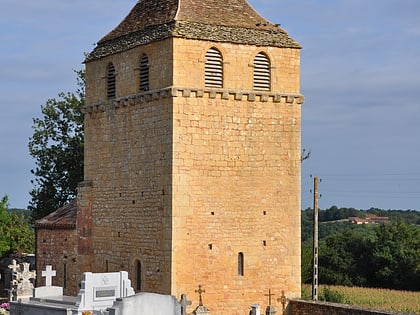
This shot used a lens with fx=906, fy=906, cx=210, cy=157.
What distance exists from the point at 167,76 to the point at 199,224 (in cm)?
424

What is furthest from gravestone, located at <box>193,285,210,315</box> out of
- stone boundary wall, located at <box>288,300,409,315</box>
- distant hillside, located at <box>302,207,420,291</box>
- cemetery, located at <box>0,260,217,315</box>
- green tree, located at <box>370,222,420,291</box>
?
Answer: green tree, located at <box>370,222,420,291</box>

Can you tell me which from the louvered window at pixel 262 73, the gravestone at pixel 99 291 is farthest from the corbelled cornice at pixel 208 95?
the gravestone at pixel 99 291

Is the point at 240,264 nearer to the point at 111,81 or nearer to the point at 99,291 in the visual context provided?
the point at 99,291

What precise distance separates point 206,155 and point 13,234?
2064 centimetres

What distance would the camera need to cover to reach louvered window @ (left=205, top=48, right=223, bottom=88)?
1017 inches

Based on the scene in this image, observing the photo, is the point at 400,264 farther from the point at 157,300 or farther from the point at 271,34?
the point at 157,300

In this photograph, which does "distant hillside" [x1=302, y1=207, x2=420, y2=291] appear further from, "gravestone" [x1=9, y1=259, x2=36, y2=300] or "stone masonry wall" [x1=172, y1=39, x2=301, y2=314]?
"gravestone" [x1=9, y1=259, x2=36, y2=300]

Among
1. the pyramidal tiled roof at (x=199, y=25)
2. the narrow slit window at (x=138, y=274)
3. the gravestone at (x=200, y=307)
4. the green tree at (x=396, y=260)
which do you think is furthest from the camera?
the green tree at (x=396, y=260)

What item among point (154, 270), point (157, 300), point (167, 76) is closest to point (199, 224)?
point (154, 270)

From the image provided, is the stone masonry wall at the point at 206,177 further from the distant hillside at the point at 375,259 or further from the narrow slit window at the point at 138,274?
the distant hillside at the point at 375,259

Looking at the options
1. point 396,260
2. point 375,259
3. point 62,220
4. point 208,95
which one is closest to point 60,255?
point 62,220

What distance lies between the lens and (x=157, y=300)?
17625 millimetres

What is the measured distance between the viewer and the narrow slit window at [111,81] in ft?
93.1

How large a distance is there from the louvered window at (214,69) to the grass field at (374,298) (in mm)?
9538
